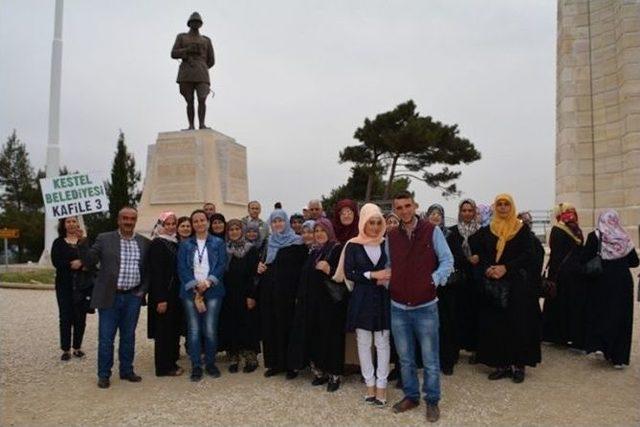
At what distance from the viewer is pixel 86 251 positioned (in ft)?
15.5

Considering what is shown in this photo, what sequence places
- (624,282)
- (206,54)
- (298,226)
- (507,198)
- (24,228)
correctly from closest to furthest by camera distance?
1. (507,198)
2. (624,282)
3. (298,226)
4. (206,54)
5. (24,228)

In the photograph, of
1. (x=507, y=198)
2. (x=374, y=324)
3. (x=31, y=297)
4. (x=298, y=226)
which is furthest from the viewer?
(x=31, y=297)

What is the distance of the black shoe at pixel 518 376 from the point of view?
469 centimetres

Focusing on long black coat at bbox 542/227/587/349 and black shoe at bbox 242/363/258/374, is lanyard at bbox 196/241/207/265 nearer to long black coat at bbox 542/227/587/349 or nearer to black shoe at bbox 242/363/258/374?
black shoe at bbox 242/363/258/374

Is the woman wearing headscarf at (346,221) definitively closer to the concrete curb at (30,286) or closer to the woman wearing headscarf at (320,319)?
the woman wearing headscarf at (320,319)

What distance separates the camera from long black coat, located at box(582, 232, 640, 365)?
4.99 m

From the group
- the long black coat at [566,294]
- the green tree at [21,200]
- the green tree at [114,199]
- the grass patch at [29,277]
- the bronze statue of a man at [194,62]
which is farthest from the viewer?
the green tree at [21,200]

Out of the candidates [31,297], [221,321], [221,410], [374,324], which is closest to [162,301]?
[221,321]

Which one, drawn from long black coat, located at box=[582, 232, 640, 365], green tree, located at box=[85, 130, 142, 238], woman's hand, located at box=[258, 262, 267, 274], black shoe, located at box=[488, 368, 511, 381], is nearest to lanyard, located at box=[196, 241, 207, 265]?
woman's hand, located at box=[258, 262, 267, 274]

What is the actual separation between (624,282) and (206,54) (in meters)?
10.9

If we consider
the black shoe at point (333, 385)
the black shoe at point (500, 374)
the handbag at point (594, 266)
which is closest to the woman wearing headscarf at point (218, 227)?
the black shoe at point (333, 385)

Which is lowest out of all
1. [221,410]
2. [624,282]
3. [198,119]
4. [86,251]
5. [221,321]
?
[221,410]

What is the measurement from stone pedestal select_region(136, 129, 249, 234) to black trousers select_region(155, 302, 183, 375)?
7.59 meters

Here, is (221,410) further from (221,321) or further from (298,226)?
(298,226)
